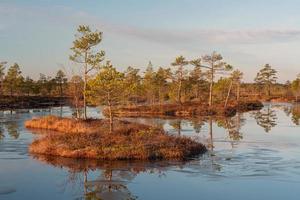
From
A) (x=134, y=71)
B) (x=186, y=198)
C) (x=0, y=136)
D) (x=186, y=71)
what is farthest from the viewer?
(x=134, y=71)

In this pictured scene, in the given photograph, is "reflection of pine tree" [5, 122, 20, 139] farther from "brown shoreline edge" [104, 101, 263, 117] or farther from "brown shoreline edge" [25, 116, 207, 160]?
"brown shoreline edge" [104, 101, 263, 117]

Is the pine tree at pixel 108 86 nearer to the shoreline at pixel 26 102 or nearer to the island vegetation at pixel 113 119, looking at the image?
the island vegetation at pixel 113 119

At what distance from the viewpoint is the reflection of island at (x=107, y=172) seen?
1914cm

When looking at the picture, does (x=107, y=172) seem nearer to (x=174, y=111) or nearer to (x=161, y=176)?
(x=161, y=176)

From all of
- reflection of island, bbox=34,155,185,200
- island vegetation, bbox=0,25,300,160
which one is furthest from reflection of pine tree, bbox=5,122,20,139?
reflection of island, bbox=34,155,185,200

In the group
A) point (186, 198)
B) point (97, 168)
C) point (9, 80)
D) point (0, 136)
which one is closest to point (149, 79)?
point (9, 80)

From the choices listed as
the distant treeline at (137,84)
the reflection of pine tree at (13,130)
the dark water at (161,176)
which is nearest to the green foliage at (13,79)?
the distant treeline at (137,84)

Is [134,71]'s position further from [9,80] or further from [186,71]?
[9,80]

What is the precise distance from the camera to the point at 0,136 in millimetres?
40500

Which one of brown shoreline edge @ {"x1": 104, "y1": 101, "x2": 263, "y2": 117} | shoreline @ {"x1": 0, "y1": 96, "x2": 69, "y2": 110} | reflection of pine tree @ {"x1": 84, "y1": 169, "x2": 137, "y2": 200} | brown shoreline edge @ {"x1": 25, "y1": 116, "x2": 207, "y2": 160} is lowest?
reflection of pine tree @ {"x1": 84, "y1": 169, "x2": 137, "y2": 200}

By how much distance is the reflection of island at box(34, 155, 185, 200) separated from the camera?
19141 mm

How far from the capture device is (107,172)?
23234mm

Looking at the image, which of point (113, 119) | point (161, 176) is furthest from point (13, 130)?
point (161, 176)

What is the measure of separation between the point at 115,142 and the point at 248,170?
30.7 feet
